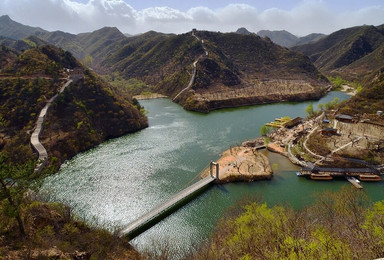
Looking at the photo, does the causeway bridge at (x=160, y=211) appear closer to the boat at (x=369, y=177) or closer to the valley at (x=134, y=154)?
the valley at (x=134, y=154)

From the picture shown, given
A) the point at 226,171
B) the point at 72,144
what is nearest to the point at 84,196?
the point at 72,144

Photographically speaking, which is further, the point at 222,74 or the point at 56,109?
the point at 222,74

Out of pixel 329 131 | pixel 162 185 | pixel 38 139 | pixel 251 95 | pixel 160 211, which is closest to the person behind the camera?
pixel 160 211

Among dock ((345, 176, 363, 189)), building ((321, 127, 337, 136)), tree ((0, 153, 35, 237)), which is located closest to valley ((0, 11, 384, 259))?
tree ((0, 153, 35, 237))

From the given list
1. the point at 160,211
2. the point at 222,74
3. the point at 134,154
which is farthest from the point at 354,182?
the point at 222,74

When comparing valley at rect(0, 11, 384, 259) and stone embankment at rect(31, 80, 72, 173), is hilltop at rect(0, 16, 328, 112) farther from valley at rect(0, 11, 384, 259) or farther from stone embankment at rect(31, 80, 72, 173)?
stone embankment at rect(31, 80, 72, 173)

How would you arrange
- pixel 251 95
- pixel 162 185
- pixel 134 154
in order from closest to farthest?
pixel 162 185 → pixel 134 154 → pixel 251 95

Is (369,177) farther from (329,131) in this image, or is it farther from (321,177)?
(329,131)
